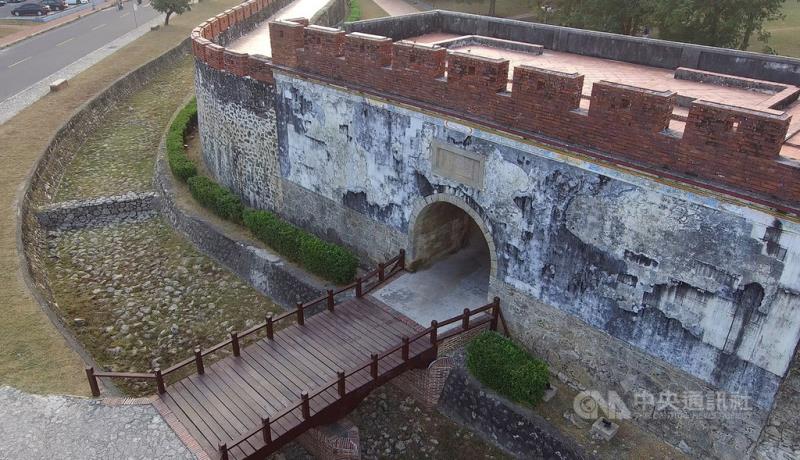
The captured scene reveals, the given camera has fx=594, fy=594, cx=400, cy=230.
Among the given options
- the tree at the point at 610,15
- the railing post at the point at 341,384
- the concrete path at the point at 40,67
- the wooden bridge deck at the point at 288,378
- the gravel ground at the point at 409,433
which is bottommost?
the gravel ground at the point at 409,433

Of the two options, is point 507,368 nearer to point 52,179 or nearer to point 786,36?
point 52,179

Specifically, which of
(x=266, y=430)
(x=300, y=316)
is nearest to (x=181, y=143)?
(x=300, y=316)

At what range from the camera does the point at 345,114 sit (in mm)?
11695

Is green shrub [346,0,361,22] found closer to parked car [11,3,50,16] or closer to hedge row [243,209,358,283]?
hedge row [243,209,358,283]

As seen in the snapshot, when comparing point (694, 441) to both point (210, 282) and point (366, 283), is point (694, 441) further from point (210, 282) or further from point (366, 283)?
point (210, 282)

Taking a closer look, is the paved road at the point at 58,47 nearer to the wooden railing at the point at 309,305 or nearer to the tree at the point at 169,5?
the tree at the point at 169,5

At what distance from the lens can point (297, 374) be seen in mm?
9773

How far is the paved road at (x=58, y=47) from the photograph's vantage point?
26.2 m

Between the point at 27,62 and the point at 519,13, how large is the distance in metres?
29.8

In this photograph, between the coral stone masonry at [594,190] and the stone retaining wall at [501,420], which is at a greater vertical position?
the coral stone masonry at [594,190]

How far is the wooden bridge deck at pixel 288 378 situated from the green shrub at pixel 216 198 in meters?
5.49

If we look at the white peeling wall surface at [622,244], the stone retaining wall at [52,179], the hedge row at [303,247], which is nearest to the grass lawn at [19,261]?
the stone retaining wall at [52,179]

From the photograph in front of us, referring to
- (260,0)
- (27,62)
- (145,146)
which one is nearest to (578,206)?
(145,146)

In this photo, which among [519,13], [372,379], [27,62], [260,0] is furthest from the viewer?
[519,13]
